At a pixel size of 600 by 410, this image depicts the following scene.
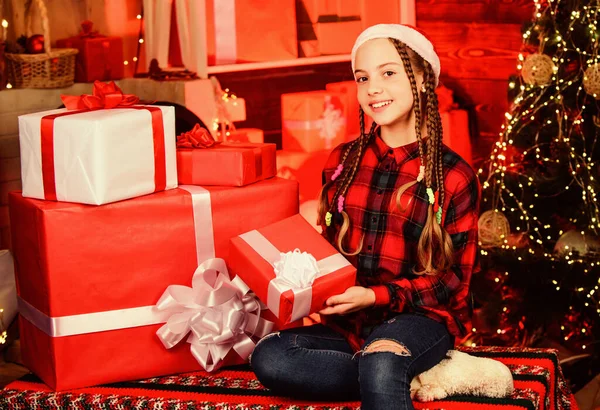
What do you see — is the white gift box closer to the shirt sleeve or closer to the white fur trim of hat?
the white fur trim of hat

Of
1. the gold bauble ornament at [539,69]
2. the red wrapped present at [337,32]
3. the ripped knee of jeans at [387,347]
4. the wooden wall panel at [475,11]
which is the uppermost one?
the wooden wall panel at [475,11]

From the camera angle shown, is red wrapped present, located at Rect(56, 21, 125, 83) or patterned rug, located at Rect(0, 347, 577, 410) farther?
red wrapped present, located at Rect(56, 21, 125, 83)

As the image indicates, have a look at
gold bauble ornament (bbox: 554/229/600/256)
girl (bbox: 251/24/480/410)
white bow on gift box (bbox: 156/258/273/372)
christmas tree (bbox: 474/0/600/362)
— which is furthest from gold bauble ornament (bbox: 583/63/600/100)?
white bow on gift box (bbox: 156/258/273/372)

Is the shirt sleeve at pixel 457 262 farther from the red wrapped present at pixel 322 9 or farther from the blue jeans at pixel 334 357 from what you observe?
the red wrapped present at pixel 322 9

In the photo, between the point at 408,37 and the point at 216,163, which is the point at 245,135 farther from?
the point at 408,37

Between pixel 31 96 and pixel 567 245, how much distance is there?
6.33ft

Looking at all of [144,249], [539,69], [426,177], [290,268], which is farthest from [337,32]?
[290,268]

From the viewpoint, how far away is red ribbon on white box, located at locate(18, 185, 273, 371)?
2.09 m

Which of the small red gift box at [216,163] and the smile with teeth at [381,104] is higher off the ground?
the smile with teeth at [381,104]

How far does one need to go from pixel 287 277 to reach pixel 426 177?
41 centimetres

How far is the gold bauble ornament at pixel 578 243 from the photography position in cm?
284

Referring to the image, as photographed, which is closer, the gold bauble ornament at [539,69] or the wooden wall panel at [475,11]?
the gold bauble ornament at [539,69]

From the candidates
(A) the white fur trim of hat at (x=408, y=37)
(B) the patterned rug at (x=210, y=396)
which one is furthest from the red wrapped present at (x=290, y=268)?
(A) the white fur trim of hat at (x=408, y=37)

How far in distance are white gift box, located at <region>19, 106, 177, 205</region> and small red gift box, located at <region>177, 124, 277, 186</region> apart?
0.09 m
